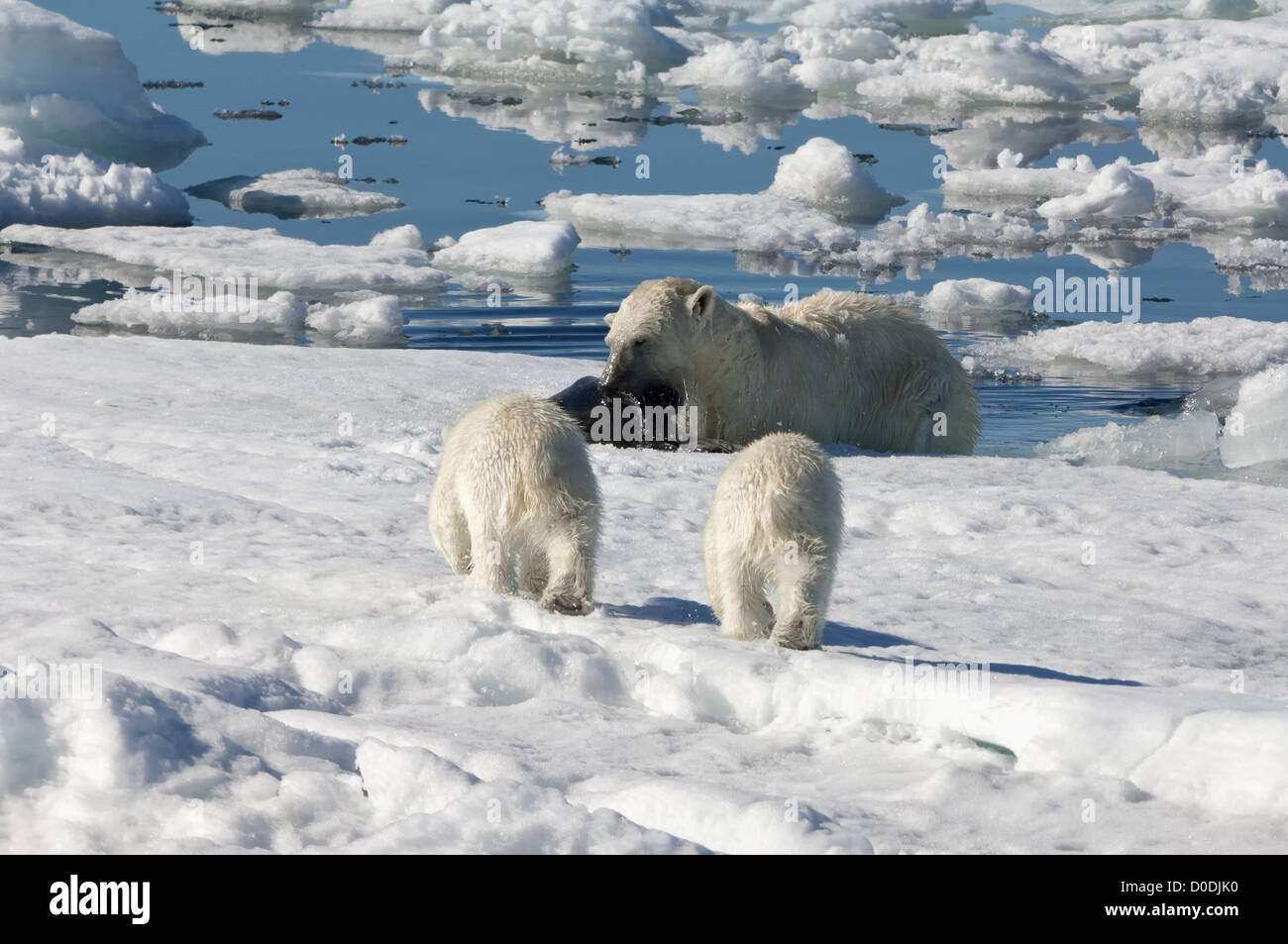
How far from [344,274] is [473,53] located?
575 inches

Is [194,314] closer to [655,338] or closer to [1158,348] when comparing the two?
[655,338]

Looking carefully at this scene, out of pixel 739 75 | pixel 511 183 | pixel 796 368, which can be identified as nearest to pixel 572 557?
pixel 796 368

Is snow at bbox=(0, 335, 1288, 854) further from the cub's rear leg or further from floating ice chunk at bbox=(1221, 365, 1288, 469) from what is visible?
floating ice chunk at bbox=(1221, 365, 1288, 469)

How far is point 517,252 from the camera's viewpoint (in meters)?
15.6

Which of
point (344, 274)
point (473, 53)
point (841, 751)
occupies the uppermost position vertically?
point (473, 53)

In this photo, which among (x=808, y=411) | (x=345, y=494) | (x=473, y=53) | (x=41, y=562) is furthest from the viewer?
(x=473, y=53)

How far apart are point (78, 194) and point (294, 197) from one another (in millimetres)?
2556

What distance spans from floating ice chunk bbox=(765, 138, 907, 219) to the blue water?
0.53 m

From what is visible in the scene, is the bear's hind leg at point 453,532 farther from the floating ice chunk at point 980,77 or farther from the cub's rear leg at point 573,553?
the floating ice chunk at point 980,77

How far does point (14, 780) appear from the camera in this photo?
10.5ft

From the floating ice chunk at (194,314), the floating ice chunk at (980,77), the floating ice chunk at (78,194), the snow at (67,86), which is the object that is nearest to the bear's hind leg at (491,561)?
the floating ice chunk at (194,314)

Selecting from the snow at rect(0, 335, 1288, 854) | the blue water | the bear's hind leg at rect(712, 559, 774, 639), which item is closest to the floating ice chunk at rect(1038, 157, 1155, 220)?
the blue water
